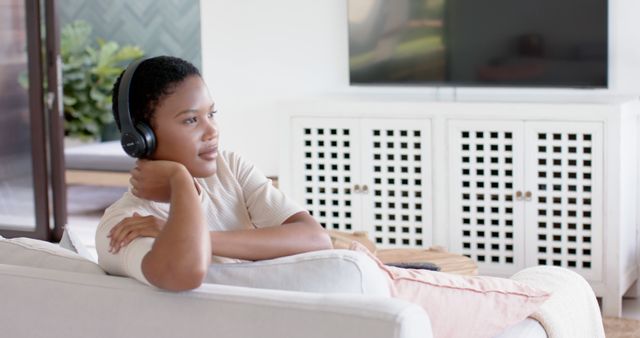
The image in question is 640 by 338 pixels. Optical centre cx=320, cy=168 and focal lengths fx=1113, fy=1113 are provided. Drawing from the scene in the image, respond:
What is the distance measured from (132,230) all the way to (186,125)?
220 millimetres

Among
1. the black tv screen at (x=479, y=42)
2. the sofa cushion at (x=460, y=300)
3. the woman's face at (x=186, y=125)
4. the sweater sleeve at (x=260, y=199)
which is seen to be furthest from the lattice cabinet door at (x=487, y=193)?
the woman's face at (x=186, y=125)

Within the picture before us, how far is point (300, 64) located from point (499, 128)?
43.9 inches

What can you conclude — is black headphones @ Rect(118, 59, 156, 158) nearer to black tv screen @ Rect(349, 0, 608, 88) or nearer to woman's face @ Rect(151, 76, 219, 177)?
woman's face @ Rect(151, 76, 219, 177)

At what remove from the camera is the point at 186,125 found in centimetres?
189

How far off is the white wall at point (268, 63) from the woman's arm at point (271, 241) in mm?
2853

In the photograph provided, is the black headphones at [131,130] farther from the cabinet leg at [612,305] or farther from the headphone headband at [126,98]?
the cabinet leg at [612,305]

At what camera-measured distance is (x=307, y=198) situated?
483cm

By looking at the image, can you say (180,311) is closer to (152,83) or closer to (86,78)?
(152,83)

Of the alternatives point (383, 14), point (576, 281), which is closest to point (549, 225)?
point (383, 14)

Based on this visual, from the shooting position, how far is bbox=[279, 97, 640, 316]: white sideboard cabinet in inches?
169

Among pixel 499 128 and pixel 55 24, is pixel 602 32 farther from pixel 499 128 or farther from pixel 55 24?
pixel 55 24

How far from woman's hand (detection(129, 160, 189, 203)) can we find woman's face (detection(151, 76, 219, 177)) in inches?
2.3

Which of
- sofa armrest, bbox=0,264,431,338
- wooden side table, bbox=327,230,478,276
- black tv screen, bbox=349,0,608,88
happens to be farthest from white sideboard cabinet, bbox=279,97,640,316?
sofa armrest, bbox=0,264,431,338

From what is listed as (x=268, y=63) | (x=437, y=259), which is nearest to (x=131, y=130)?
(x=437, y=259)
